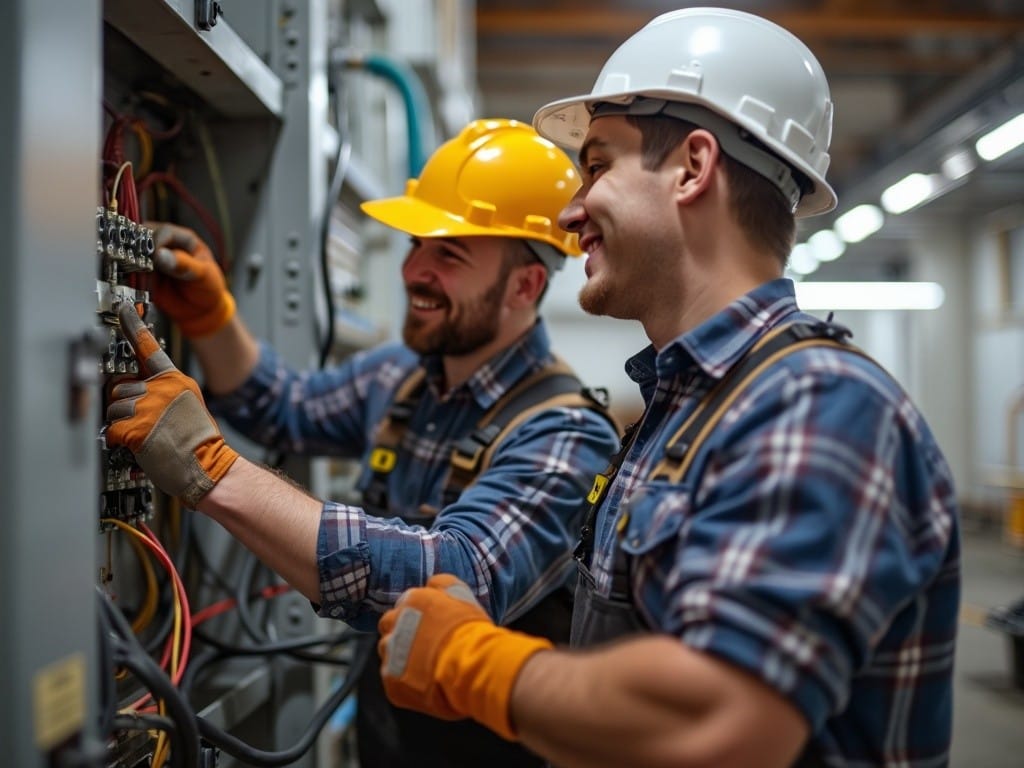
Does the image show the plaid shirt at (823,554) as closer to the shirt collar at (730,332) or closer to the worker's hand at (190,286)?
the shirt collar at (730,332)

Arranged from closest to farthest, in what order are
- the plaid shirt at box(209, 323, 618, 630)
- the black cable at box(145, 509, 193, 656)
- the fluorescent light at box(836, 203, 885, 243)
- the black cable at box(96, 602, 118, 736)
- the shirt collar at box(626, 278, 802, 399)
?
1. the black cable at box(96, 602, 118, 736)
2. the shirt collar at box(626, 278, 802, 399)
3. the plaid shirt at box(209, 323, 618, 630)
4. the black cable at box(145, 509, 193, 656)
5. the fluorescent light at box(836, 203, 885, 243)

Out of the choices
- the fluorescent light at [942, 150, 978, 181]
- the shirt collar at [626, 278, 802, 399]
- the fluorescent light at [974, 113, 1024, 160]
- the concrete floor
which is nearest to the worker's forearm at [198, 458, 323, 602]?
the shirt collar at [626, 278, 802, 399]

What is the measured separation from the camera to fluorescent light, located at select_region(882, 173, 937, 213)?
658cm

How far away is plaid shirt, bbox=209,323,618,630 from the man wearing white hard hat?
0.21m

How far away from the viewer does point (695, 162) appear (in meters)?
1.12

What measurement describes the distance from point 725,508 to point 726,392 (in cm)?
19

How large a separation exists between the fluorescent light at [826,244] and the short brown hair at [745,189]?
7.66 metres

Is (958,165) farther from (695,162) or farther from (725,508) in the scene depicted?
(725,508)

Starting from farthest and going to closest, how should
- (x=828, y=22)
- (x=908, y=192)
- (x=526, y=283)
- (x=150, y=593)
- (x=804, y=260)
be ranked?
(x=804, y=260) < (x=908, y=192) < (x=828, y=22) < (x=526, y=283) < (x=150, y=593)

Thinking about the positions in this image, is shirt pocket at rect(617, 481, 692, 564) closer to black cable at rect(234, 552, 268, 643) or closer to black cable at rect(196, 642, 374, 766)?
black cable at rect(196, 642, 374, 766)

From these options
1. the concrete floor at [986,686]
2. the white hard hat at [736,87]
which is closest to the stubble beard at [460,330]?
the white hard hat at [736,87]

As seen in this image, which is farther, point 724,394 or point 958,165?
point 958,165

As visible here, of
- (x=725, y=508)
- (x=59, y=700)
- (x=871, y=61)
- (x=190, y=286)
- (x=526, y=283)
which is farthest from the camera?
(x=871, y=61)

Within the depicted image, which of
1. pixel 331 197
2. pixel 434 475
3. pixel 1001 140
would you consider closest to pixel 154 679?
pixel 434 475
